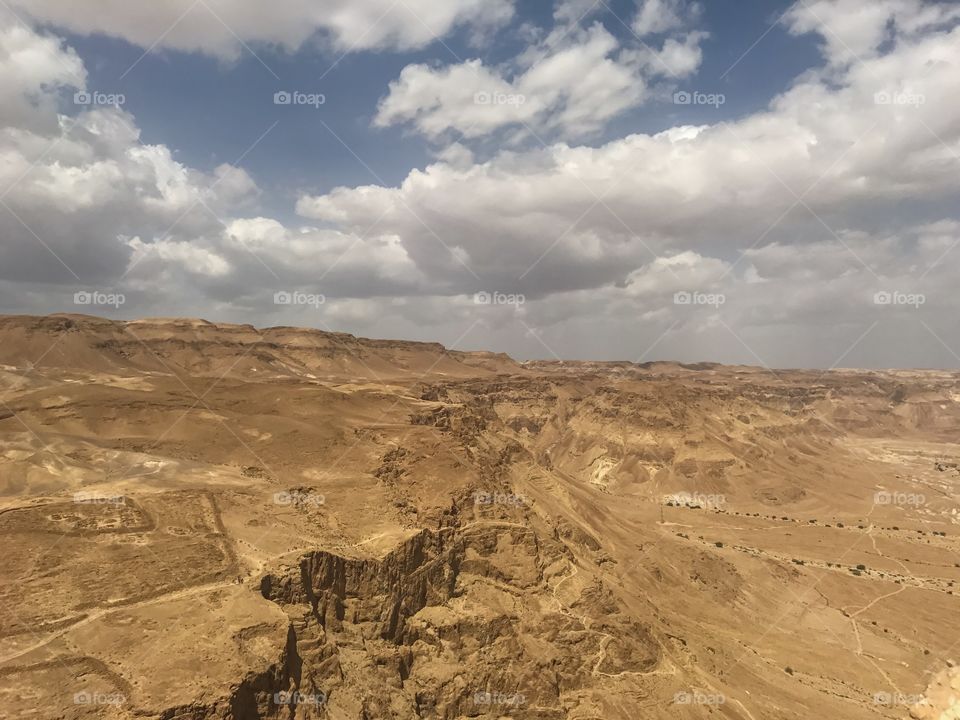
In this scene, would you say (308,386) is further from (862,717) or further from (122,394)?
(862,717)

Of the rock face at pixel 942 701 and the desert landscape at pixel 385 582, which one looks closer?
the desert landscape at pixel 385 582

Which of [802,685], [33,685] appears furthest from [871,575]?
[33,685]

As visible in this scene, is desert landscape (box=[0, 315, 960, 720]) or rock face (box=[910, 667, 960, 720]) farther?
rock face (box=[910, 667, 960, 720])

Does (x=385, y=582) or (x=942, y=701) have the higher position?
(x=385, y=582)

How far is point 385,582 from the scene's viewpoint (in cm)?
3431

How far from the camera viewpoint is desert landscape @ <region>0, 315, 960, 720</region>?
2400cm

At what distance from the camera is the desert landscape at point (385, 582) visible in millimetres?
24000

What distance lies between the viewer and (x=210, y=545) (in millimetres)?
30750

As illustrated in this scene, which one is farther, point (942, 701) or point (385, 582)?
point (385, 582)

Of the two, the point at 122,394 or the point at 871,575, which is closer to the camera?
the point at 122,394

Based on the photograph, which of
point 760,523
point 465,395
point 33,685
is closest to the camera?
point 33,685

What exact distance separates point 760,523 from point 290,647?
3258 inches

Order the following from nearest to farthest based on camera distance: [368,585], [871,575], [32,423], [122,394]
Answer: [368,585] < [32,423] < [122,394] < [871,575]

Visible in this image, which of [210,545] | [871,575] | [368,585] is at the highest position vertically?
[210,545]
